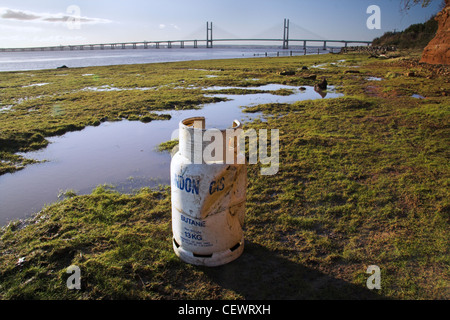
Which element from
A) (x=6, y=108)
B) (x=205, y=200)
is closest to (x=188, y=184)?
(x=205, y=200)

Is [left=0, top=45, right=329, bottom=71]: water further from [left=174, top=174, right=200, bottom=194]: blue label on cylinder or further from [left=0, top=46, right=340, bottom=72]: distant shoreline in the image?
[left=174, top=174, right=200, bottom=194]: blue label on cylinder

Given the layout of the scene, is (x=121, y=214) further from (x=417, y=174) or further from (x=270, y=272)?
(x=417, y=174)

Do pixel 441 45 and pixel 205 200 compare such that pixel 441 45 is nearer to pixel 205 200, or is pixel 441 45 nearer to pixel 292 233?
pixel 292 233

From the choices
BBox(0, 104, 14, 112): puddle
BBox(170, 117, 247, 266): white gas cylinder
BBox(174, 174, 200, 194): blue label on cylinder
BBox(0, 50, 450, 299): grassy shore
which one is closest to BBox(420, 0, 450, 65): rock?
BBox(0, 50, 450, 299): grassy shore

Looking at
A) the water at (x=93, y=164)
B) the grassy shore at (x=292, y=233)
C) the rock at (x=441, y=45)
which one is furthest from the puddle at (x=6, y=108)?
the rock at (x=441, y=45)

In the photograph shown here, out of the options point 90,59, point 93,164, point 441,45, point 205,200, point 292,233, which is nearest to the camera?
point 205,200

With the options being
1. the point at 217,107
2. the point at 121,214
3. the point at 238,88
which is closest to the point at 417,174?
the point at 121,214
